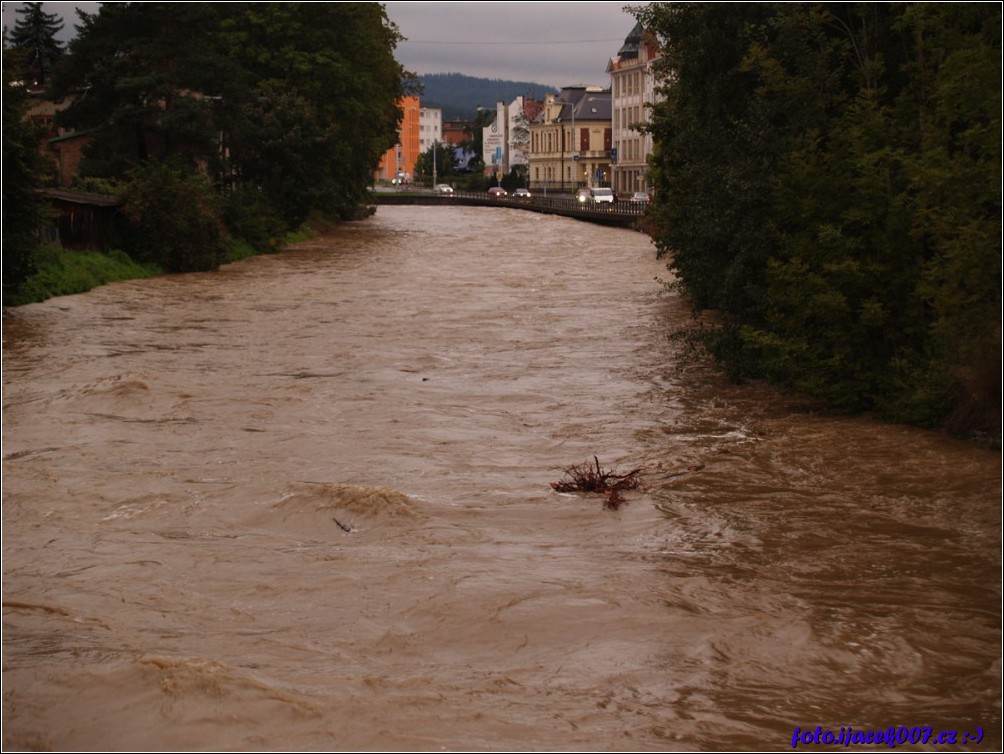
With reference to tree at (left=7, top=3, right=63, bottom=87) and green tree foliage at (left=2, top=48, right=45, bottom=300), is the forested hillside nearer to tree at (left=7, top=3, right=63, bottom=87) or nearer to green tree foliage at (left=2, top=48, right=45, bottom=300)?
green tree foliage at (left=2, top=48, right=45, bottom=300)

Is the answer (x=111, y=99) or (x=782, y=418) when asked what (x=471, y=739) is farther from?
(x=111, y=99)

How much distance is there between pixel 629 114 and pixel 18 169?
3637 inches

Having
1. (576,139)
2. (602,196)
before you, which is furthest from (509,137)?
(602,196)

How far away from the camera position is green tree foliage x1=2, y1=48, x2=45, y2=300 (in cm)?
2777

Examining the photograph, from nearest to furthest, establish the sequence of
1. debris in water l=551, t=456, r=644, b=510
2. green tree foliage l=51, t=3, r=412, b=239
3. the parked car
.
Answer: debris in water l=551, t=456, r=644, b=510 < green tree foliage l=51, t=3, r=412, b=239 < the parked car

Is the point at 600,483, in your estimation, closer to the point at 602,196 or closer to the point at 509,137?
the point at 602,196

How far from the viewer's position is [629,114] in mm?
Answer: 115938

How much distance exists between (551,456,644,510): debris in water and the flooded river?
17 centimetres

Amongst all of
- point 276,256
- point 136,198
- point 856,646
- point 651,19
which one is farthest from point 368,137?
point 856,646

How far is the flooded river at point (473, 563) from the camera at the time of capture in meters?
8.41

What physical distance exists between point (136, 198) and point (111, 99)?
35.3 feet

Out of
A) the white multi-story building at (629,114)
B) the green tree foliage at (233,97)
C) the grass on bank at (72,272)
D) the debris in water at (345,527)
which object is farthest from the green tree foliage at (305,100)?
the white multi-story building at (629,114)

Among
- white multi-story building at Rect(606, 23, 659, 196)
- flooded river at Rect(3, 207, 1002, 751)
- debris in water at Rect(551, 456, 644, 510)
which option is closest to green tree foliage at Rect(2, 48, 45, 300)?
flooded river at Rect(3, 207, 1002, 751)

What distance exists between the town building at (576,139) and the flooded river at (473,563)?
112 m
